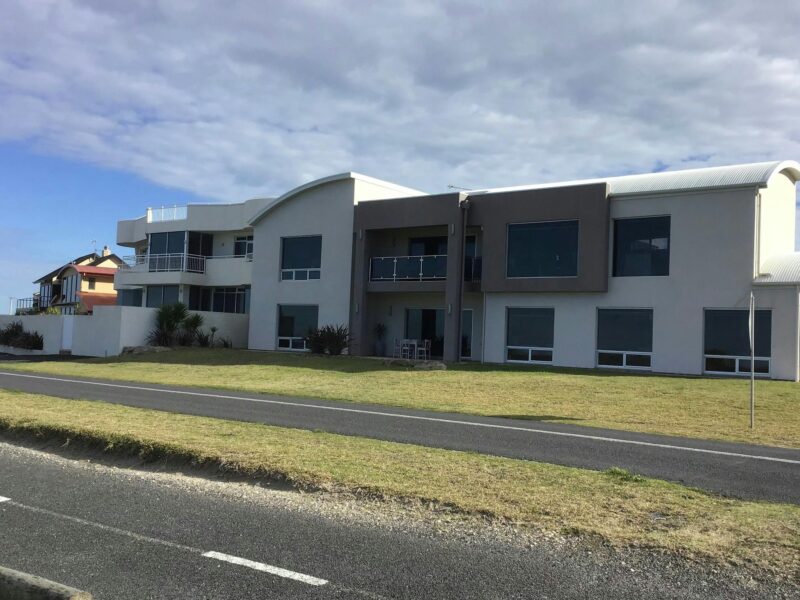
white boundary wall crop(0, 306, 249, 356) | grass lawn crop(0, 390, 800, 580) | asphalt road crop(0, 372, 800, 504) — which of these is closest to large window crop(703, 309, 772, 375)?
asphalt road crop(0, 372, 800, 504)

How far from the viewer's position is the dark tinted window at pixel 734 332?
22.6 metres

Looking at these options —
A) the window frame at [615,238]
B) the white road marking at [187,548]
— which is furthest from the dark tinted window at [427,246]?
the white road marking at [187,548]

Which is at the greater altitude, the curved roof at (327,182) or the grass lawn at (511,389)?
the curved roof at (327,182)

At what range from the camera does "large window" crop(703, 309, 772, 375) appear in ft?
74.2

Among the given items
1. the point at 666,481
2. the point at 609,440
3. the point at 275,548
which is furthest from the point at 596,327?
the point at 275,548

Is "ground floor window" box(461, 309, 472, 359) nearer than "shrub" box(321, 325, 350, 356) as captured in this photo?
Yes

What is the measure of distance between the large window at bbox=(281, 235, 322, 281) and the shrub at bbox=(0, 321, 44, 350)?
1389 cm

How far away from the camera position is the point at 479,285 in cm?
2884

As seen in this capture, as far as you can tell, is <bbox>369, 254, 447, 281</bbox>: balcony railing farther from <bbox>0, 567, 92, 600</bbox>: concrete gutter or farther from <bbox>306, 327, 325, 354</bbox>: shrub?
<bbox>0, 567, 92, 600</bbox>: concrete gutter

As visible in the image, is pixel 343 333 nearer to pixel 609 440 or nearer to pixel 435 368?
pixel 435 368

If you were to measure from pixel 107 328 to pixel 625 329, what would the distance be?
2279 centimetres

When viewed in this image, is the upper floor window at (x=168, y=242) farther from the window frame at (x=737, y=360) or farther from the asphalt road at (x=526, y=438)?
the window frame at (x=737, y=360)

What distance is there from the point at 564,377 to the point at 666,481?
1458cm

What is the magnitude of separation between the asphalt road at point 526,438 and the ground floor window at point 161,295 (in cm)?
2155
